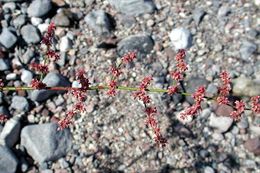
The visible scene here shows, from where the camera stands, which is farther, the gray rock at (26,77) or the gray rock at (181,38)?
the gray rock at (181,38)

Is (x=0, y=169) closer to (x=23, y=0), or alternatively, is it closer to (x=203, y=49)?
(x=23, y=0)

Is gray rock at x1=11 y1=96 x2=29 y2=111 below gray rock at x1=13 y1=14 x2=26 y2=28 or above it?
below

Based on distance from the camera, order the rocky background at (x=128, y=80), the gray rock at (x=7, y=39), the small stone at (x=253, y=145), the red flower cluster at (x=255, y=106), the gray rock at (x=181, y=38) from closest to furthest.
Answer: the red flower cluster at (x=255, y=106), the rocky background at (x=128, y=80), the small stone at (x=253, y=145), the gray rock at (x=7, y=39), the gray rock at (x=181, y=38)

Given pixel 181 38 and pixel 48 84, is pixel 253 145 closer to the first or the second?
pixel 181 38

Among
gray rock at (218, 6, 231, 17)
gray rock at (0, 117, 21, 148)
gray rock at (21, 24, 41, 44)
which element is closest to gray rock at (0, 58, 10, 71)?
gray rock at (21, 24, 41, 44)

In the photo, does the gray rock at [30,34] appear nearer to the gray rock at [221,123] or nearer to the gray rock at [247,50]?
the gray rock at [221,123]

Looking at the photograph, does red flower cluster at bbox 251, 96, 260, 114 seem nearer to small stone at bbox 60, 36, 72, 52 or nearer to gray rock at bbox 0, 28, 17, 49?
small stone at bbox 60, 36, 72, 52

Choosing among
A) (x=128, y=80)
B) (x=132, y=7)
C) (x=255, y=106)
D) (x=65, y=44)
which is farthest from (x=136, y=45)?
(x=255, y=106)

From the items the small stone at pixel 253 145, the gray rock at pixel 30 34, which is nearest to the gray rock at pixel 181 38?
the small stone at pixel 253 145
